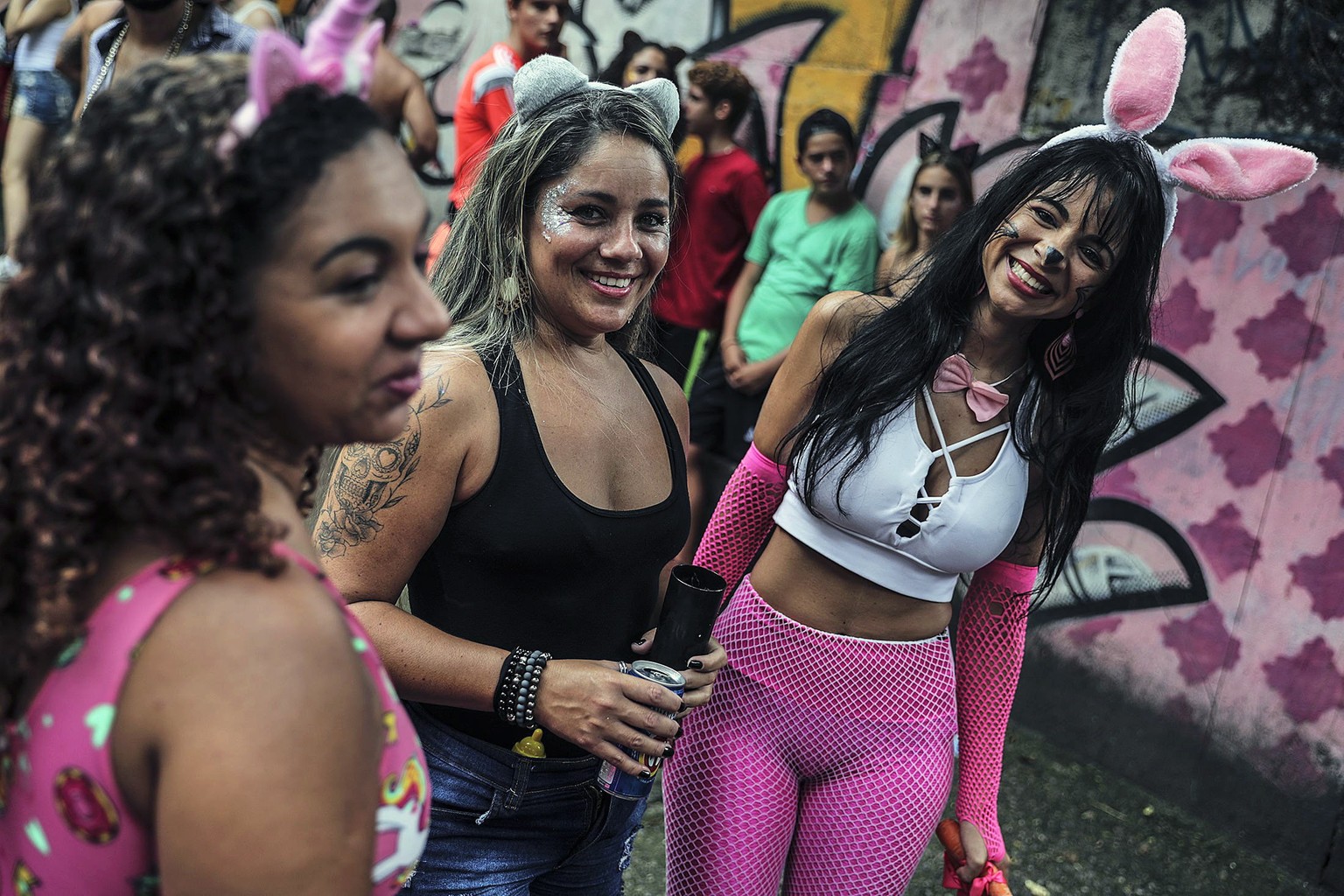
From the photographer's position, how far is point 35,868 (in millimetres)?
1029

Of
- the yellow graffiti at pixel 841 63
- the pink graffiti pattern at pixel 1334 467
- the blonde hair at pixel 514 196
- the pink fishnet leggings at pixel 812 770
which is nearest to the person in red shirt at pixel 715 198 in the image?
the yellow graffiti at pixel 841 63

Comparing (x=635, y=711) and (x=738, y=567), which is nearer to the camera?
(x=635, y=711)

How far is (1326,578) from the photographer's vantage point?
3830 mm

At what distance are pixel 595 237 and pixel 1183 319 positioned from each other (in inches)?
117

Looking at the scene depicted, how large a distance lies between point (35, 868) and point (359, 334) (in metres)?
0.55

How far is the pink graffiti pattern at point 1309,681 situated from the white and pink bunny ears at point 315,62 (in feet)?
12.4

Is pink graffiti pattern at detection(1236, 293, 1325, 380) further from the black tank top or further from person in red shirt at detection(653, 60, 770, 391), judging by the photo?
the black tank top

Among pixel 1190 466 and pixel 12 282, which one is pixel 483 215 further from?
pixel 1190 466

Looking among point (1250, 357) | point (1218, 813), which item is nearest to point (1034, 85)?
point (1250, 357)

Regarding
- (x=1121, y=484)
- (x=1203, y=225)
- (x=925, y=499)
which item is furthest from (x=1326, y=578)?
(x=925, y=499)

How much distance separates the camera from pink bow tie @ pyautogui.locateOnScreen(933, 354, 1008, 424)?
7.85 feet

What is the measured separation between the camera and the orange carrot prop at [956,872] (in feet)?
7.97

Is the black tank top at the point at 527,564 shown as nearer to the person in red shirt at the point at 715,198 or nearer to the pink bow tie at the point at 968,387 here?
the pink bow tie at the point at 968,387

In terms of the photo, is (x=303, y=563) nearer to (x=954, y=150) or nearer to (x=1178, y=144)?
(x=1178, y=144)
